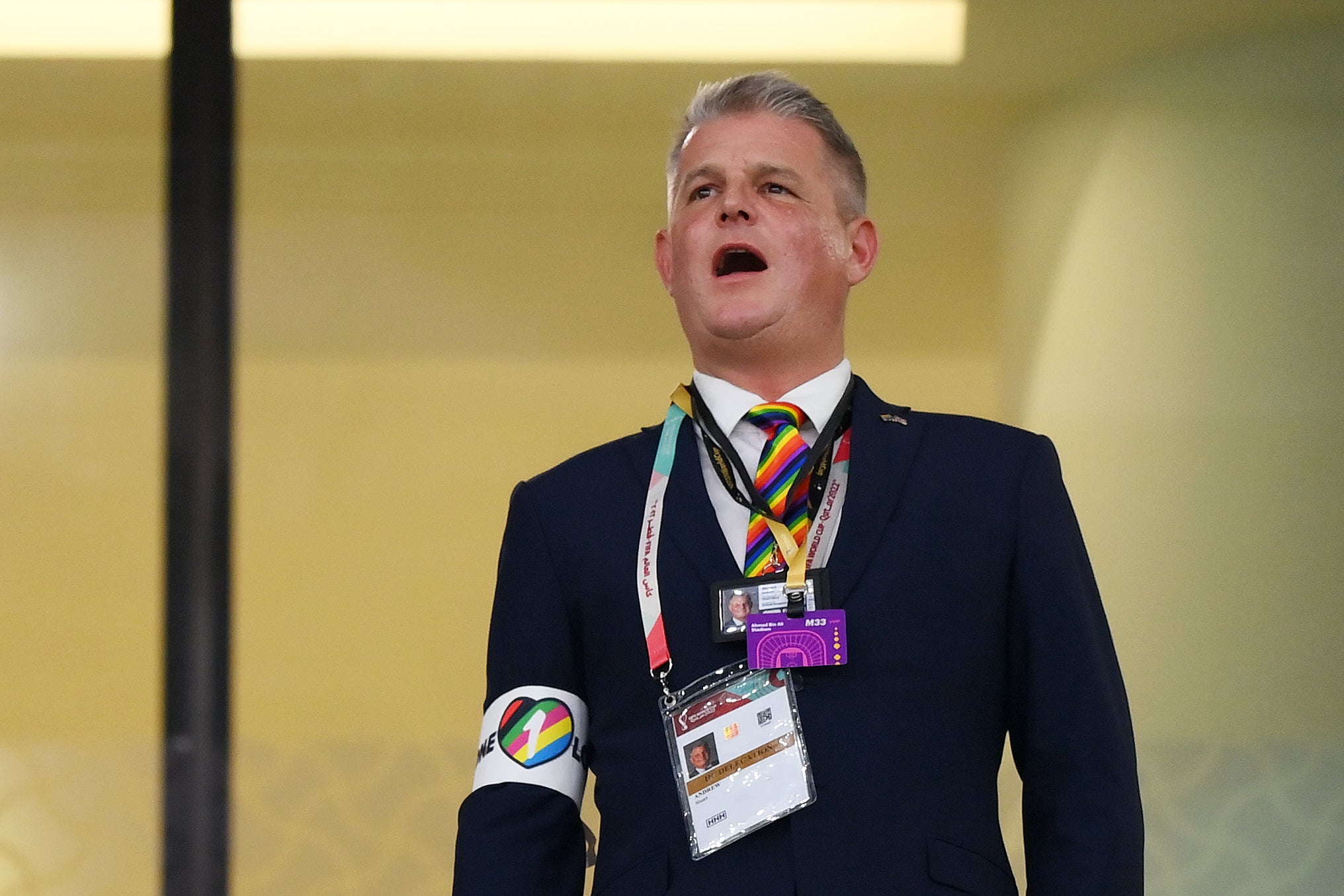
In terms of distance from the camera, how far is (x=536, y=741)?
1.59 m

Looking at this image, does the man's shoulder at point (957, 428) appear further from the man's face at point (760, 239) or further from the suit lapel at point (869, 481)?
the man's face at point (760, 239)

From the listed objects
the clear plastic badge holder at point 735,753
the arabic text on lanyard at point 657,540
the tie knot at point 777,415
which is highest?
the tie knot at point 777,415

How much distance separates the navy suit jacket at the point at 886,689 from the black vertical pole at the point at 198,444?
1.70 meters

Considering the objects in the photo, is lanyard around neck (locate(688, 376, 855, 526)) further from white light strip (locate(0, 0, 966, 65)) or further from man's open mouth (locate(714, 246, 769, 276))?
white light strip (locate(0, 0, 966, 65))

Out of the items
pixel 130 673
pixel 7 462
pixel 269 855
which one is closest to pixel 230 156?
pixel 7 462

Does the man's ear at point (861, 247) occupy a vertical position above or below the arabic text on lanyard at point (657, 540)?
above

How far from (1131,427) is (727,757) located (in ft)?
6.34

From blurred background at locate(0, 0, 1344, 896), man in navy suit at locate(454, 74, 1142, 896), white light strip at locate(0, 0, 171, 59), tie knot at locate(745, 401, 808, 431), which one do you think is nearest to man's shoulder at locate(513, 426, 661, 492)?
man in navy suit at locate(454, 74, 1142, 896)

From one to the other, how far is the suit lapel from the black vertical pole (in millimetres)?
1932

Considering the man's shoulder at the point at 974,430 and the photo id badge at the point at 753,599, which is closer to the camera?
the photo id badge at the point at 753,599

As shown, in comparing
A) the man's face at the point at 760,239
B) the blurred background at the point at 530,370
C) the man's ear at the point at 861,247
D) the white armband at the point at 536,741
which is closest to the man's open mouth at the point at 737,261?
the man's face at the point at 760,239

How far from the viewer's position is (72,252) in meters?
3.23

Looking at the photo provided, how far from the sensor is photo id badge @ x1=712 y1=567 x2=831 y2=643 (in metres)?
1.49

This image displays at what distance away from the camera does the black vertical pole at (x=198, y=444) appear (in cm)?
313
